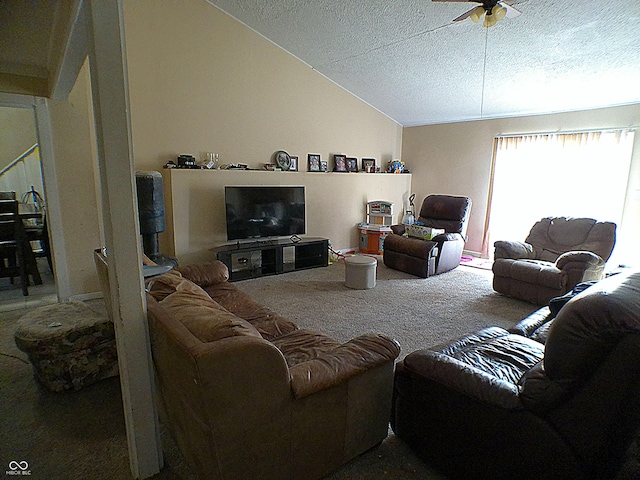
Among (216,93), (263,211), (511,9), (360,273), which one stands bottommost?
(360,273)

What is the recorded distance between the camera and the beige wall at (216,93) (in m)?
3.99

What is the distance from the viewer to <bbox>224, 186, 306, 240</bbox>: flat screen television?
15.1 feet

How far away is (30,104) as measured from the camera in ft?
11.1

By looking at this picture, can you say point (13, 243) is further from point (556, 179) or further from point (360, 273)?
point (556, 179)

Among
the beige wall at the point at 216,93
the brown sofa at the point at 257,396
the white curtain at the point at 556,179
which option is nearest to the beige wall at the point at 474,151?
the white curtain at the point at 556,179

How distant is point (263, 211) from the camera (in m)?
4.84

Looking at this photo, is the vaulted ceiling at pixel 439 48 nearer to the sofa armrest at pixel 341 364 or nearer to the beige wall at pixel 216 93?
the beige wall at pixel 216 93

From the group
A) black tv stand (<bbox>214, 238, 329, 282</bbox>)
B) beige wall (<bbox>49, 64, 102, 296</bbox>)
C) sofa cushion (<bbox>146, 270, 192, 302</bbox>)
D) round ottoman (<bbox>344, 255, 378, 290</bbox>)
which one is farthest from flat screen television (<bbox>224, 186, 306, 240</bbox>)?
sofa cushion (<bbox>146, 270, 192, 302</bbox>)

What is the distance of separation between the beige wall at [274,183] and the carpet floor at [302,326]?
2.93ft

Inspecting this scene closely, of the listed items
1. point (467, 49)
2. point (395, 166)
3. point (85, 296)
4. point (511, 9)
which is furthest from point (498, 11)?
point (85, 296)

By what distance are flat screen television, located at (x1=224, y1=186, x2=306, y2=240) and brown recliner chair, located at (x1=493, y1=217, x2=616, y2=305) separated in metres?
2.68

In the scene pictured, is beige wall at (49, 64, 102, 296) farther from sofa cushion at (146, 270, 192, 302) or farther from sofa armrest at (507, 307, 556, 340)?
sofa armrest at (507, 307, 556, 340)

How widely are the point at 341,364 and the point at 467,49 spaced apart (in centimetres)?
389

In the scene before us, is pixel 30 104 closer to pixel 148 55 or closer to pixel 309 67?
pixel 148 55
